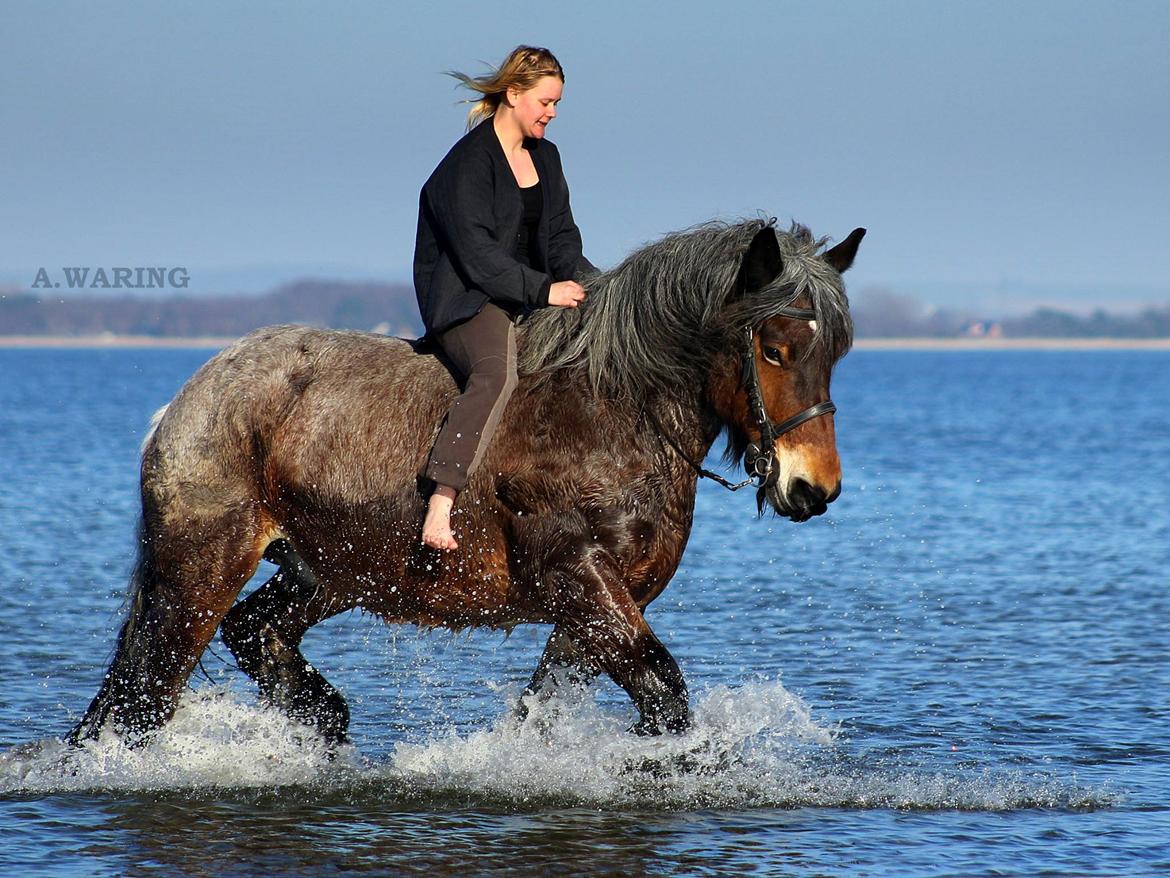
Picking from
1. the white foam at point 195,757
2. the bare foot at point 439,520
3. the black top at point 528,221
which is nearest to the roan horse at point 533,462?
the white foam at point 195,757

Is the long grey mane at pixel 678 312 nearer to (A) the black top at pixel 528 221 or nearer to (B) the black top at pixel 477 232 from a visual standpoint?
(B) the black top at pixel 477 232

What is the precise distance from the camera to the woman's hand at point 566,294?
6.70 metres

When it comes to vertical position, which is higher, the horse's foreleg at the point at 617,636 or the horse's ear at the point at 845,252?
the horse's ear at the point at 845,252

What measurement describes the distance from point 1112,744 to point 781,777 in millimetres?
2200

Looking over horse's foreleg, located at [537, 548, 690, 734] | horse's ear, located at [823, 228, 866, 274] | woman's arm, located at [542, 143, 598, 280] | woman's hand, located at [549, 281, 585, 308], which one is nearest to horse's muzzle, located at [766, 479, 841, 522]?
horse's foreleg, located at [537, 548, 690, 734]

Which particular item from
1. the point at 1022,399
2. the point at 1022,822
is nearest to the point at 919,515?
the point at 1022,822

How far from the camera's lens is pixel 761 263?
6254 millimetres

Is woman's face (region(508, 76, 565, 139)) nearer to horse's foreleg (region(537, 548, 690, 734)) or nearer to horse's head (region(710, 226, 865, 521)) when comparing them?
horse's head (region(710, 226, 865, 521))

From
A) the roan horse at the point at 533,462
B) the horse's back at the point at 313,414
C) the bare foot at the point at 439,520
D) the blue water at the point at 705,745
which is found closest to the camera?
the roan horse at the point at 533,462

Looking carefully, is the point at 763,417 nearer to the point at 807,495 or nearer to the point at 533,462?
the point at 807,495

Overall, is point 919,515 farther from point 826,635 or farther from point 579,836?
point 579,836

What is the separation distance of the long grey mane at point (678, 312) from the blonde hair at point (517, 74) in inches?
35.3

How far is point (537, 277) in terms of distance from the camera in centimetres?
664

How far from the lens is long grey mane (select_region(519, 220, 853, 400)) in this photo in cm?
633
